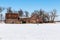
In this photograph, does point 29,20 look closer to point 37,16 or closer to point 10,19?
point 37,16

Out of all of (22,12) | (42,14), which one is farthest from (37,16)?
(22,12)

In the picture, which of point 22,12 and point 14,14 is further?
point 22,12

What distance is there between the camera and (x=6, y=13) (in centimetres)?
4188

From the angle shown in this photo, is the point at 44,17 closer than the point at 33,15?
No

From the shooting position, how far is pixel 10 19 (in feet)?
137

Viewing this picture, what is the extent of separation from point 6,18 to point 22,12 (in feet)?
21.2

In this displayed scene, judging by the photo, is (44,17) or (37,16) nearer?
(37,16)

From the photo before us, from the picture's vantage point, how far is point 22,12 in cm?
4650

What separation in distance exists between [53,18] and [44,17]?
3031mm

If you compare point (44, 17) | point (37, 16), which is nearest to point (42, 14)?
point (44, 17)

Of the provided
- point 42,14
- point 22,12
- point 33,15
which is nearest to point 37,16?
point 33,15

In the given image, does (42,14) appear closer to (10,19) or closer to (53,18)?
(53,18)

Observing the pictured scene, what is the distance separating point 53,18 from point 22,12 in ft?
32.7

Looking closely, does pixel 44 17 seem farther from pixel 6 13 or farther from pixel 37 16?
pixel 6 13
